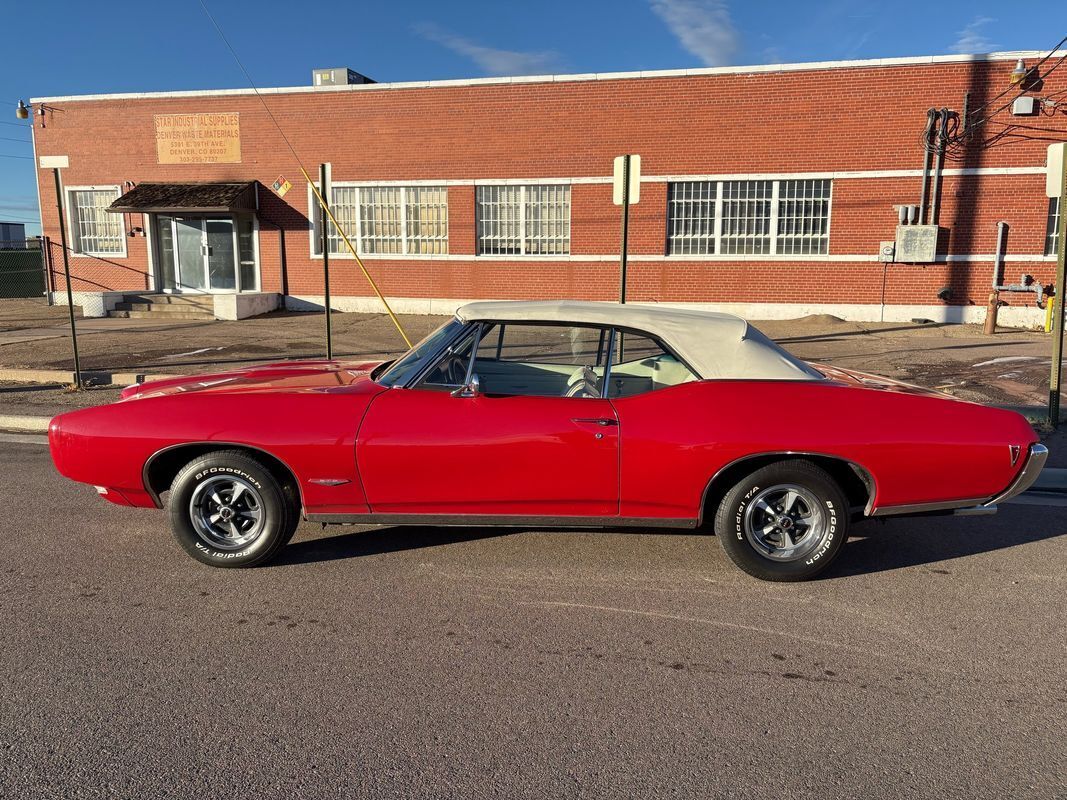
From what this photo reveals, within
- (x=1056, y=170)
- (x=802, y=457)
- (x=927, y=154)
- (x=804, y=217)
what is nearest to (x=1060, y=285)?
(x=1056, y=170)

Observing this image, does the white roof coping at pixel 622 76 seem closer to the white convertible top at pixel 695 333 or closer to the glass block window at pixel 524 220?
the glass block window at pixel 524 220

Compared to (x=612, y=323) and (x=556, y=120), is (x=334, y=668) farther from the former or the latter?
(x=556, y=120)

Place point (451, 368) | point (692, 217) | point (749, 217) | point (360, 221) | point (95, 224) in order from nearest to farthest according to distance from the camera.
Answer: point (451, 368) < point (749, 217) < point (692, 217) < point (360, 221) < point (95, 224)

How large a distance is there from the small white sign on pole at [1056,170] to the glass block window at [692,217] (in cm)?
1126

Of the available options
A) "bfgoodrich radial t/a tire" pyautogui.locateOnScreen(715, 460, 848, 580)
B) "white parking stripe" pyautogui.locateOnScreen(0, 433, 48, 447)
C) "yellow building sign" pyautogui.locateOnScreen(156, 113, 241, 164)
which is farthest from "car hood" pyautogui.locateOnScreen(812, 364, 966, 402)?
"yellow building sign" pyautogui.locateOnScreen(156, 113, 241, 164)

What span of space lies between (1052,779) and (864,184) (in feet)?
55.9

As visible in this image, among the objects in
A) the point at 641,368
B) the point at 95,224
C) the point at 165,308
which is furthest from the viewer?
the point at 95,224

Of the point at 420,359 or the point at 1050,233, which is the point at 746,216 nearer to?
the point at 1050,233

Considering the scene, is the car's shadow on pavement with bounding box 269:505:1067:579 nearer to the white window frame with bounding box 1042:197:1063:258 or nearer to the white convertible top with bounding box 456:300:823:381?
the white convertible top with bounding box 456:300:823:381

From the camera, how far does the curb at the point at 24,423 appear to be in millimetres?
8047

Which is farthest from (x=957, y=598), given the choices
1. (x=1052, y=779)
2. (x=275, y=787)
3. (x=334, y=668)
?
(x=275, y=787)

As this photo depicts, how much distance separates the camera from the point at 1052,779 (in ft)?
8.46

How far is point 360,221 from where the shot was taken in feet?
67.9

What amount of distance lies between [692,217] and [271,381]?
15571 mm
